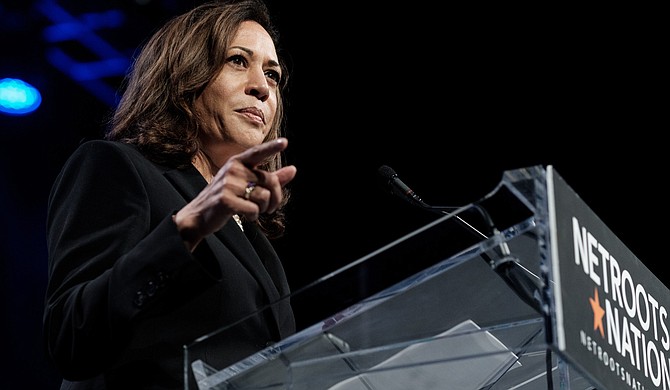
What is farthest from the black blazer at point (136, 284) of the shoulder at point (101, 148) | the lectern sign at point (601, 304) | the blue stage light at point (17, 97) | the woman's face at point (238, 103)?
the blue stage light at point (17, 97)

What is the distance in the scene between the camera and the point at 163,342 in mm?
1407

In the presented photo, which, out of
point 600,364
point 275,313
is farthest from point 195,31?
point 600,364

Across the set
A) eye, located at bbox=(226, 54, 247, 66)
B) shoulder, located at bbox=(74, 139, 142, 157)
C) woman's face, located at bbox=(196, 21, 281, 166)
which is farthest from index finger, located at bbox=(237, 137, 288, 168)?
eye, located at bbox=(226, 54, 247, 66)

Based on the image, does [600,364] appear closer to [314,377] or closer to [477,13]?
[314,377]

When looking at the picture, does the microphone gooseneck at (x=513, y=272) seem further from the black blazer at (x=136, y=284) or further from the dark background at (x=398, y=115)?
the dark background at (x=398, y=115)

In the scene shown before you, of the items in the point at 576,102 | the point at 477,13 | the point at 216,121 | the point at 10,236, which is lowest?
the point at 216,121

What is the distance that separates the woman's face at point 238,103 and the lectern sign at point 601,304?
0.89 metres

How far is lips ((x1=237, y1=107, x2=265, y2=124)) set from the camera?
6.50ft

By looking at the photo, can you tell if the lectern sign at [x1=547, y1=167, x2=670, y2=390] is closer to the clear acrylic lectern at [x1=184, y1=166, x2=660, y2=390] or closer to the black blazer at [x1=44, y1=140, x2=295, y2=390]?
the clear acrylic lectern at [x1=184, y1=166, x2=660, y2=390]

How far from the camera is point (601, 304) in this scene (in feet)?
3.81

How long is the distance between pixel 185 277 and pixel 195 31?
3.25ft

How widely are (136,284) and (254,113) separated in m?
0.79

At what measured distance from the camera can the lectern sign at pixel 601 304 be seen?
106 cm

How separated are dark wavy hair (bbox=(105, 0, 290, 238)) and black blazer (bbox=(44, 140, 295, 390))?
130 millimetres
